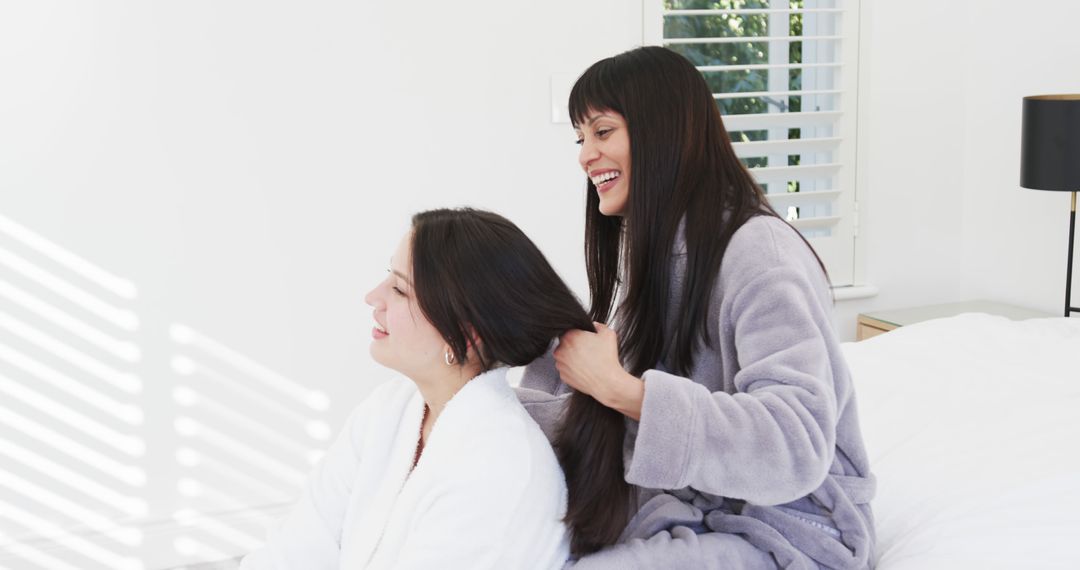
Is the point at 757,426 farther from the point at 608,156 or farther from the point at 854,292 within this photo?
the point at 854,292

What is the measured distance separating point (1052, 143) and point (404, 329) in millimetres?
1931

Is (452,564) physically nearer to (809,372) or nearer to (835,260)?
(809,372)

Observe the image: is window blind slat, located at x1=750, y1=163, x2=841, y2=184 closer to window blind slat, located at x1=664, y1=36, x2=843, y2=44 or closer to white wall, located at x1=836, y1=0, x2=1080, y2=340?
white wall, located at x1=836, y1=0, x2=1080, y2=340

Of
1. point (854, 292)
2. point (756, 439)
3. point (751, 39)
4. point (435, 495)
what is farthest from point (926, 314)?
point (435, 495)

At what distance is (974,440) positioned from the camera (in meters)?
1.74

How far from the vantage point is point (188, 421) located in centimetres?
266

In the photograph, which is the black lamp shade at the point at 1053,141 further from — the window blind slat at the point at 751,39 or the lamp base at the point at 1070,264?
the window blind slat at the point at 751,39

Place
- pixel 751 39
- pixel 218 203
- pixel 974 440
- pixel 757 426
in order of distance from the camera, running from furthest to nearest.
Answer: pixel 751 39 < pixel 218 203 < pixel 974 440 < pixel 757 426

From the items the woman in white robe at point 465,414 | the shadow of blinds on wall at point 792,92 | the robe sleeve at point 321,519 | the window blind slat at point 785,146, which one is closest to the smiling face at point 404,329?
the woman in white robe at point 465,414

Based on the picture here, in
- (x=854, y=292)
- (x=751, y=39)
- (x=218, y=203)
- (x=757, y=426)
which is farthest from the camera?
(x=854, y=292)

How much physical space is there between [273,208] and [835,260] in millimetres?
1660

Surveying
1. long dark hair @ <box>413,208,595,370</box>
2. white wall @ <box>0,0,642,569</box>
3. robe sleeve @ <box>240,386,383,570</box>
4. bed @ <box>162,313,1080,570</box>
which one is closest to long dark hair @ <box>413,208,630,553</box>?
long dark hair @ <box>413,208,595,370</box>

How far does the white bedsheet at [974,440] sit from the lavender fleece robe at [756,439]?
0.14 metres

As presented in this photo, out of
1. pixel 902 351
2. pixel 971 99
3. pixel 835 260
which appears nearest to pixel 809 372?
pixel 902 351
